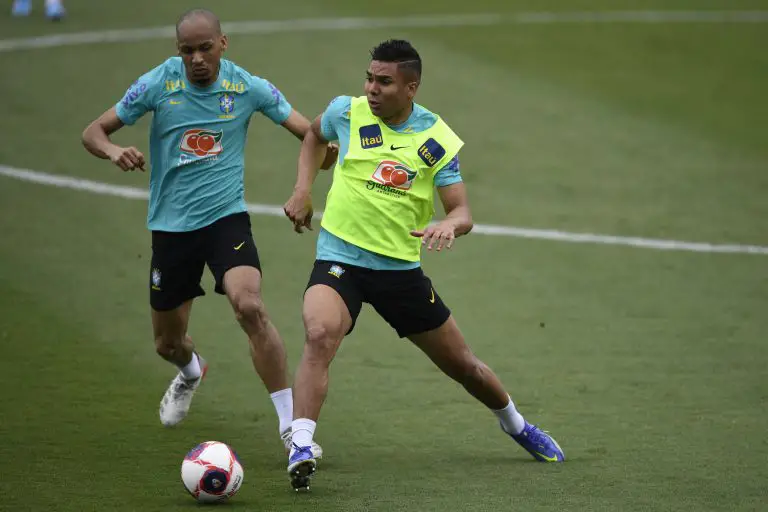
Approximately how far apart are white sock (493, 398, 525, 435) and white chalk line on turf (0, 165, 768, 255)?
566cm

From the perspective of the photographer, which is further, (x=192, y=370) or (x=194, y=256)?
(x=192, y=370)

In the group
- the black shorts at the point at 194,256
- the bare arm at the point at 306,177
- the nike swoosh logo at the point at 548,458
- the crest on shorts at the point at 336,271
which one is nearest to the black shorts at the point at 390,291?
the crest on shorts at the point at 336,271

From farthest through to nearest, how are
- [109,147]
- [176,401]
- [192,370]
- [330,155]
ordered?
1. [192,370]
2. [176,401]
3. [330,155]
4. [109,147]

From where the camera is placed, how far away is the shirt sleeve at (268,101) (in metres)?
9.16

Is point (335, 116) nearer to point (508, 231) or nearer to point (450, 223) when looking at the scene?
point (450, 223)

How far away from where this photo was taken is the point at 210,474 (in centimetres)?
748

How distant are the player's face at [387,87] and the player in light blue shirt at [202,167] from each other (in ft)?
2.88

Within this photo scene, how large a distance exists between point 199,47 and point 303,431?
2658 millimetres

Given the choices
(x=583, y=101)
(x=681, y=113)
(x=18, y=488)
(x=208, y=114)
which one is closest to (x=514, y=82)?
(x=583, y=101)

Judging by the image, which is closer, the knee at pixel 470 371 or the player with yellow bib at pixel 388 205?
the player with yellow bib at pixel 388 205

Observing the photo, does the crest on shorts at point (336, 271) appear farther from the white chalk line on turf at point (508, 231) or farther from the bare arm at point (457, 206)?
the white chalk line on turf at point (508, 231)

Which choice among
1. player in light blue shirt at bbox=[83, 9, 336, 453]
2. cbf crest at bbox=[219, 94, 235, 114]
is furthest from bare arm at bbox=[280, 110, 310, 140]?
cbf crest at bbox=[219, 94, 235, 114]

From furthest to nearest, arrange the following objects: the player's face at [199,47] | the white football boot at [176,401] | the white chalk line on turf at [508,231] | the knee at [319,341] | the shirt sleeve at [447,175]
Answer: the white chalk line on turf at [508,231] < the white football boot at [176,401] < the player's face at [199,47] < the shirt sleeve at [447,175] < the knee at [319,341]

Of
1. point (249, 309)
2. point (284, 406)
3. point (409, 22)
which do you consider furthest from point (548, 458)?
point (409, 22)
